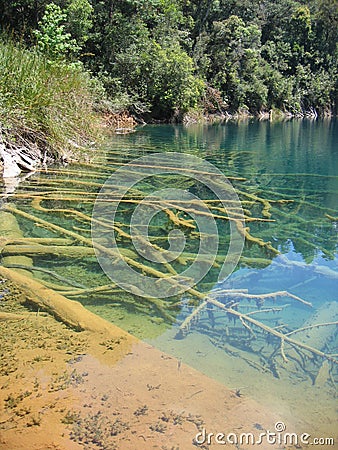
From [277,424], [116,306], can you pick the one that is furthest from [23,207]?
[277,424]

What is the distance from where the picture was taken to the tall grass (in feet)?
24.8

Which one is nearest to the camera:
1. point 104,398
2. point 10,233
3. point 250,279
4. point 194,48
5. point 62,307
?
point 104,398

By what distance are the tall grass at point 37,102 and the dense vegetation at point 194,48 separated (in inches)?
58.8

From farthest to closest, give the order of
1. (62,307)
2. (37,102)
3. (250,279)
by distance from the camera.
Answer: (37,102), (250,279), (62,307)

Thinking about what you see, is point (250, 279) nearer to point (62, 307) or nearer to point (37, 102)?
point (62, 307)

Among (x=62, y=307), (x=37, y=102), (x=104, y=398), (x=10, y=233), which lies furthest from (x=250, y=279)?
(x=37, y=102)

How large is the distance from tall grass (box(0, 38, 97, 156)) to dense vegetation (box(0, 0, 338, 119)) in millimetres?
1495

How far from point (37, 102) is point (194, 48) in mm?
26273

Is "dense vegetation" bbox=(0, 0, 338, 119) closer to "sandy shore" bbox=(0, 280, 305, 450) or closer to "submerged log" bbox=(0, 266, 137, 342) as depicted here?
"submerged log" bbox=(0, 266, 137, 342)

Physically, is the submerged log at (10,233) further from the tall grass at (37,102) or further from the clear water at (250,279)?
the tall grass at (37,102)

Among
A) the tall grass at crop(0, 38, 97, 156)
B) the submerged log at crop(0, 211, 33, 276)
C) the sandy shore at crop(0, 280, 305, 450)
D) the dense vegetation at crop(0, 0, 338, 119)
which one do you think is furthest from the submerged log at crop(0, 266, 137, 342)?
the dense vegetation at crop(0, 0, 338, 119)

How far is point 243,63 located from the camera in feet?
115

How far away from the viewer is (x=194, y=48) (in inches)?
1240

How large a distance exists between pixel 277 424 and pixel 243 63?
36.2 meters
